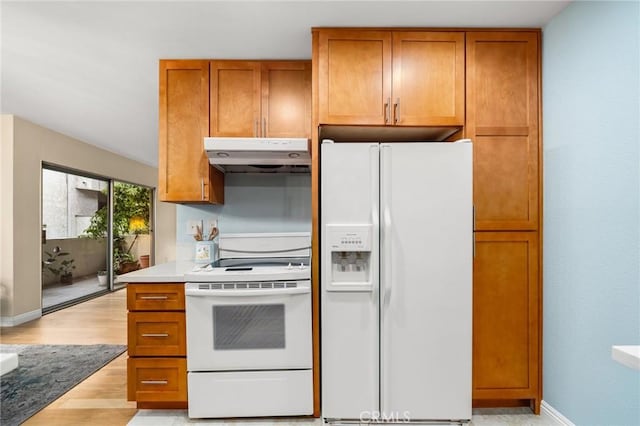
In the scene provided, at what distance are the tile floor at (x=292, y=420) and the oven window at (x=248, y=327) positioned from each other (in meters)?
0.47

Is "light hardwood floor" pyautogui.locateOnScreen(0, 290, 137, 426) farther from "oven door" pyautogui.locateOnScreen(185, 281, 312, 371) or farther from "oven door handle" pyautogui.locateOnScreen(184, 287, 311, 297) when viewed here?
"oven door handle" pyautogui.locateOnScreen(184, 287, 311, 297)

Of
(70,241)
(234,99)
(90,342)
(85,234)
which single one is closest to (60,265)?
(70,241)

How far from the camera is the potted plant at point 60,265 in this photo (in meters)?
4.46

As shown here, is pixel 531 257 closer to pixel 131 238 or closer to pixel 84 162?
pixel 84 162

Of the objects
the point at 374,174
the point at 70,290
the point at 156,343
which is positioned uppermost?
the point at 374,174

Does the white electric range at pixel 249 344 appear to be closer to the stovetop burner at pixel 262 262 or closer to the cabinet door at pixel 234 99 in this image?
the stovetop burner at pixel 262 262

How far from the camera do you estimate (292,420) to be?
6.75ft

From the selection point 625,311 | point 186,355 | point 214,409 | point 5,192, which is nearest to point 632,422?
point 625,311

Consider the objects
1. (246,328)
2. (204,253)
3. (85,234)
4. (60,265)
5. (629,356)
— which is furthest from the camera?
(85,234)

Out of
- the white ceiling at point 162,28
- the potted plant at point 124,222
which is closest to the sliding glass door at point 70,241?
the potted plant at point 124,222

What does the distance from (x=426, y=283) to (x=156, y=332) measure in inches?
65.2

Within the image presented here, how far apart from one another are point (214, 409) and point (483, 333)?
1701 mm

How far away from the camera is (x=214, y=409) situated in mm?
2008

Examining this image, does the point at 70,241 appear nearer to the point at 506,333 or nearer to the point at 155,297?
the point at 155,297
